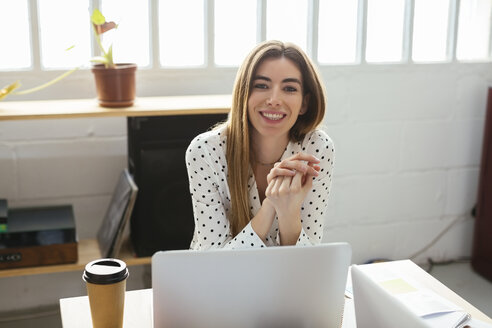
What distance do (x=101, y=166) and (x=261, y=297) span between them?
5.21 feet

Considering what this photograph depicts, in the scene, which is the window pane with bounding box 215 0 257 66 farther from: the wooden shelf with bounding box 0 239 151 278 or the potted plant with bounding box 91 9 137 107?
the wooden shelf with bounding box 0 239 151 278

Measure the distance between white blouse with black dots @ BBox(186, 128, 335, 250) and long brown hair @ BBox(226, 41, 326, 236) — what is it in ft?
0.11

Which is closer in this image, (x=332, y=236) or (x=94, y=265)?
(x=94, y=265)

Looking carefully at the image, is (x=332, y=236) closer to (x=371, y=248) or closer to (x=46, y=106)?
(x=371, y=248)

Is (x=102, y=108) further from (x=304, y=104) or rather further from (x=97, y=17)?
(x=304, y=104)

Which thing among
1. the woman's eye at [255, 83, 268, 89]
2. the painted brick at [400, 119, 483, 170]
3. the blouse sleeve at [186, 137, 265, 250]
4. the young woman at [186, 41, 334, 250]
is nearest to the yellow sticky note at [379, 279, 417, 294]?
the young woman at [186, 41, 334, 250]

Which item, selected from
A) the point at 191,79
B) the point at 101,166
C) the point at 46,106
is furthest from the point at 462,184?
the point at 46,106

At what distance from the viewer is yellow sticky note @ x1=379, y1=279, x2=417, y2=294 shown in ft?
4.99

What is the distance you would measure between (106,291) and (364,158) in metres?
1.96

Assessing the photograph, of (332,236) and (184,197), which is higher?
(184,197)

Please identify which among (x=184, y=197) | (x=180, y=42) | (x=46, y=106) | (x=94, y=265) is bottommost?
(x=184, y=197)

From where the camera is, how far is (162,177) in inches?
92.3

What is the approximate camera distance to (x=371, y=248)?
3131 mm

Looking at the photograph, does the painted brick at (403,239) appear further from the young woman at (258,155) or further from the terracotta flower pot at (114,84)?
the terracotta flower pot at (114,84)
